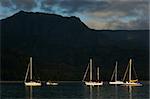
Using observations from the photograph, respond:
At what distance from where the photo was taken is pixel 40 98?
90.9 m

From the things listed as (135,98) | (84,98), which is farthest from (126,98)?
(84,98)

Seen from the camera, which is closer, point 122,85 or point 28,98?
point 28,98

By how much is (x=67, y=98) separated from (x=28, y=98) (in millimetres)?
8385

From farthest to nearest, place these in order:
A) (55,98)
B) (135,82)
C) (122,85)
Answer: (122,85) < (135,82) < (55,98)

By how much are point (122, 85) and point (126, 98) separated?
299 ft

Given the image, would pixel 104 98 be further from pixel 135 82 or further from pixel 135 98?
pixel 135 82

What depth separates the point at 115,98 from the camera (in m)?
93.2

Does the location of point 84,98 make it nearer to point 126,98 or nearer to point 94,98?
point 94,98

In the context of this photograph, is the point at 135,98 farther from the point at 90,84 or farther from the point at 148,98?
the point at 90,84

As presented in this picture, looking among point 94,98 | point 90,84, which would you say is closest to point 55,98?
point 94,98

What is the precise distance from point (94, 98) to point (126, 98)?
22.7ft

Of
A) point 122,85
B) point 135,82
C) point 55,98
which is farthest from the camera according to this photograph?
point 122,85

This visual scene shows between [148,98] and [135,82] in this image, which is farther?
[135,82]

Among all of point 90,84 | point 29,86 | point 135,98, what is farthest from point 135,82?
point 135,98
